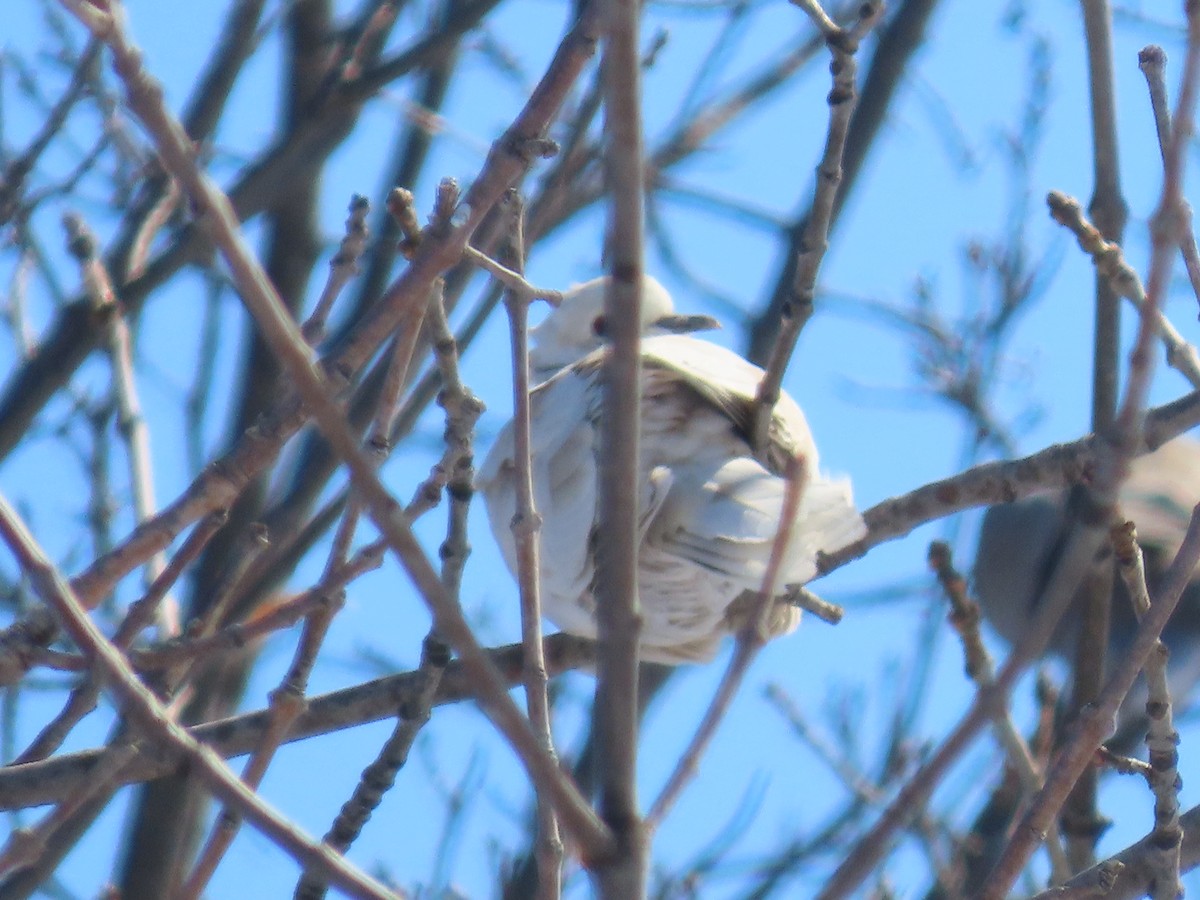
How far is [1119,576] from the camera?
4.18 metres

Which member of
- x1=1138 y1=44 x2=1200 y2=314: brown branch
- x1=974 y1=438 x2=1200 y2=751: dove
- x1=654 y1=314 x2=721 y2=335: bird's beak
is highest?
x1=654 y1=314 x2=721 y2=335: bird's beak

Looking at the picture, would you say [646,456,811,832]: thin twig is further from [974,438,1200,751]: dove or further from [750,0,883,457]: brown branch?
[974,438,1200,751]: dove

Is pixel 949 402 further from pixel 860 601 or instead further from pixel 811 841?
pixel 811 841

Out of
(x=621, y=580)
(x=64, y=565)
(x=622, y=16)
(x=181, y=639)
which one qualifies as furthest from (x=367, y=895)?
(x=64, y=565)

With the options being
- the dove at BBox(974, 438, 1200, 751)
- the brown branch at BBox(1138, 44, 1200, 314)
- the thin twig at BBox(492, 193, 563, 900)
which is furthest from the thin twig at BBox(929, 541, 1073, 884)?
the dove at BBox(974, 438, 1200, 751)

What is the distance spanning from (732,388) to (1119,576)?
1.67 metres

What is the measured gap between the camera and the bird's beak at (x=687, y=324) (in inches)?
159

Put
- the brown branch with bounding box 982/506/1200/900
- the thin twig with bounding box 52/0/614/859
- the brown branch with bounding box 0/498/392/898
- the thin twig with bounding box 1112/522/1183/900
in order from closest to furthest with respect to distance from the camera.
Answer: the thin twig with bounding box 52/0/614/859 → the brown branch with bounding box 0/498/392/898 → the brown branch with bounding box 982/506/1200/900 → the thin twig with bounding box 1112/522/1183/900

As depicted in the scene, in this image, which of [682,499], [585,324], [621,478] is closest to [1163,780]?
[682,499]

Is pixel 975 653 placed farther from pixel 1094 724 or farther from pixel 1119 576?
pixel 1119 576

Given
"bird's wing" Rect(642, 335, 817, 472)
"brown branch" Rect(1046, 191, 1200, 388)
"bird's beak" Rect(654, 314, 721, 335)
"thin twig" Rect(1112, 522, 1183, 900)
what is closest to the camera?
"thin twig" Rect(1112, 522, 1183, 900)

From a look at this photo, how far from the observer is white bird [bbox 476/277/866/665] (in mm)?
2543

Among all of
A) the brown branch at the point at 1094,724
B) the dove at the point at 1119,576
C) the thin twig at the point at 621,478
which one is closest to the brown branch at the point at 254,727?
the brown branch at the point at 1094,724

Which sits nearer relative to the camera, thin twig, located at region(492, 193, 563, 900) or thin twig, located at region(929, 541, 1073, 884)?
thin twig, located at region(492, 193, 563, 900)
